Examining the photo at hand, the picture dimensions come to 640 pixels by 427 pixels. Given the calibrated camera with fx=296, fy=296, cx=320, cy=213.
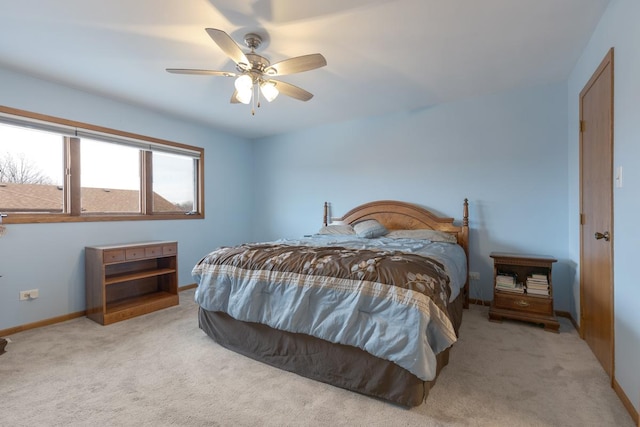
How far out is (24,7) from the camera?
1944mm

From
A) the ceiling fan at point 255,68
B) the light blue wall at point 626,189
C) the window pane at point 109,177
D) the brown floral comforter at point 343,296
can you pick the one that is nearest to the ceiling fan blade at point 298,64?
the ceiling fan at point 255,68

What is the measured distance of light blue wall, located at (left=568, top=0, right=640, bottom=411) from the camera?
1.60 metres

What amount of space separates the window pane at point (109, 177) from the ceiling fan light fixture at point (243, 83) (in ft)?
7.32

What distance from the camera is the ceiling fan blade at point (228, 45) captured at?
1.79 metres

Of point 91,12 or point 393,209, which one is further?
point 393,209

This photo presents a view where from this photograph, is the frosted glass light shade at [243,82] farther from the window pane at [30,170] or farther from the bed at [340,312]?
the window pane at [30,170]

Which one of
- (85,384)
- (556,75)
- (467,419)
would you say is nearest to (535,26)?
(556,75)

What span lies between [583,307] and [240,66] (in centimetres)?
350

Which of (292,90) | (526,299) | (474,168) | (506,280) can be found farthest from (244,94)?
(526,299)

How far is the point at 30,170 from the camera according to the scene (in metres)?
3.01

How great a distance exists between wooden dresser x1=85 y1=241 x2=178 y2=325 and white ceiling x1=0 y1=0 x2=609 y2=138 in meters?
1.77

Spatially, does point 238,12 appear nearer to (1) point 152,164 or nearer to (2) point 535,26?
(2) point 535,26

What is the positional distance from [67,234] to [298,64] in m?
3.05

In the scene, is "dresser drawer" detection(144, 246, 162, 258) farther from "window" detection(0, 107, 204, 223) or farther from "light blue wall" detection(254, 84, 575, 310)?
"light blue wall" detection(254, 84, 575, 310)
